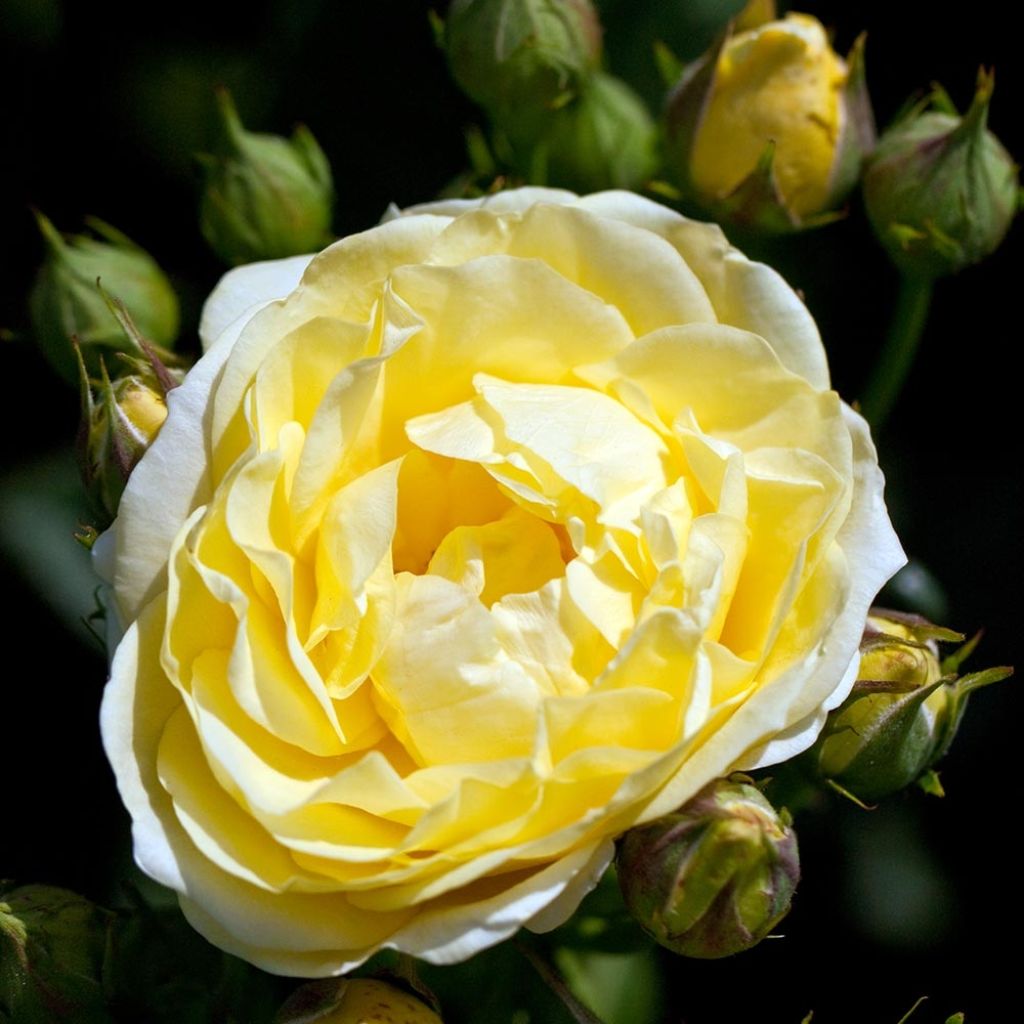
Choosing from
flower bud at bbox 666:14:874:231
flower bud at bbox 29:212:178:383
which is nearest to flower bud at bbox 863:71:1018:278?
flower bud at bbox 666:14:874:231

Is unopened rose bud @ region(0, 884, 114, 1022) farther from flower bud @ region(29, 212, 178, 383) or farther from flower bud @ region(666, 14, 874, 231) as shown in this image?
flower bud @ region(666, 14, 874, 231)

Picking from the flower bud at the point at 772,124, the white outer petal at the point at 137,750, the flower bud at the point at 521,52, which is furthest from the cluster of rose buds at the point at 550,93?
the white outer petal at the point at 137,750

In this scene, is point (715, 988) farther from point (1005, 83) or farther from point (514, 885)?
point (1005, 83)

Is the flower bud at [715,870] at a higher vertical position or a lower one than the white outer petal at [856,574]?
lower

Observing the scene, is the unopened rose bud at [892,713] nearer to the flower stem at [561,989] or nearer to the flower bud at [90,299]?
the flower stem at [561,989]

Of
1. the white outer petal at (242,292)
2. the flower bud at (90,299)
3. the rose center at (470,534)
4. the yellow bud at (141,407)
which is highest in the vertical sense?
the white outer petal at (242,292)

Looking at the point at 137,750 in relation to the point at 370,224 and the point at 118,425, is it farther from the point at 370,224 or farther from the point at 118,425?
the point at 370,224
